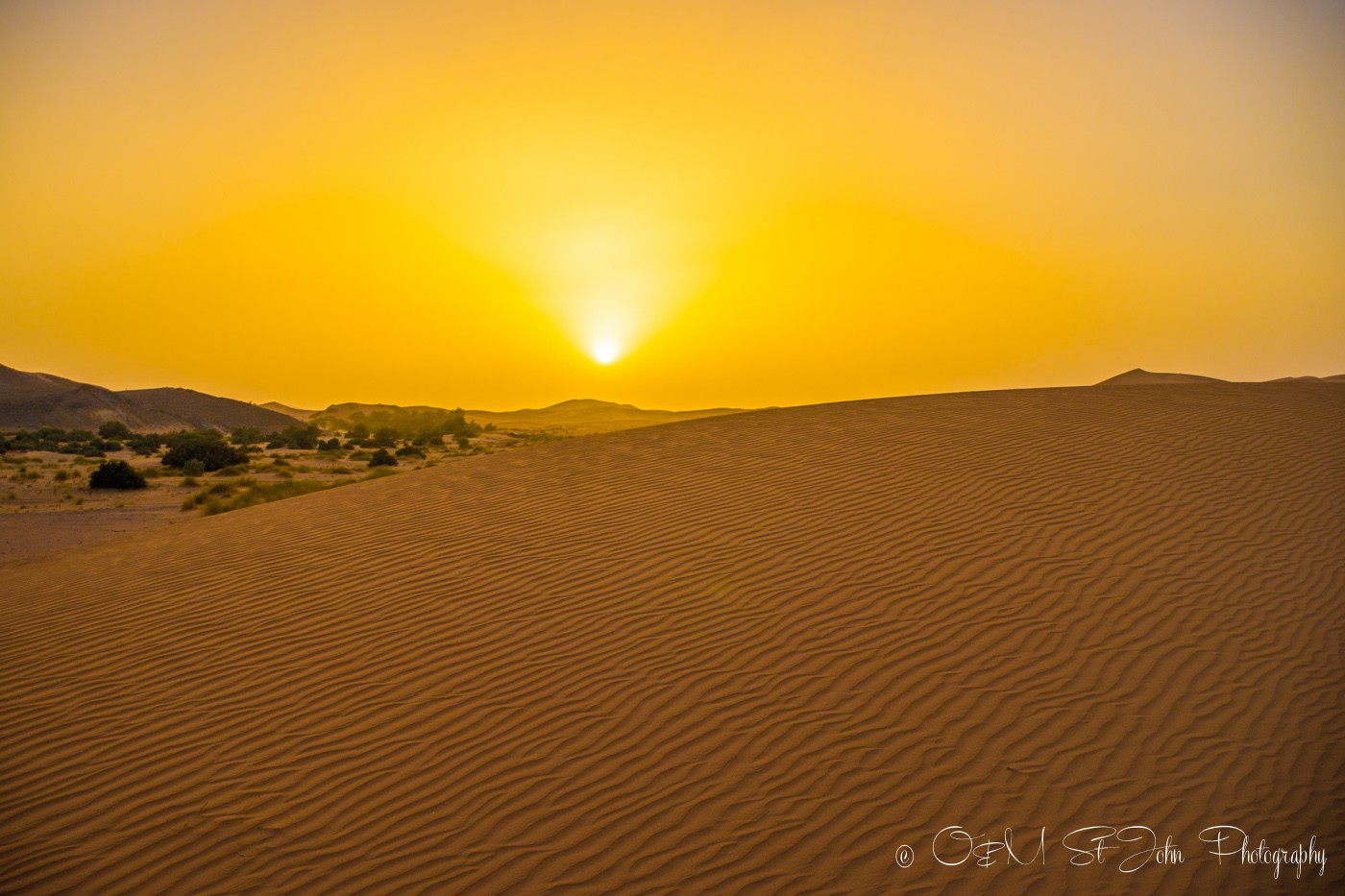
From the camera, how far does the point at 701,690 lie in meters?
6.16

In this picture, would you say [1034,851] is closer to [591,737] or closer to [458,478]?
[591,737]

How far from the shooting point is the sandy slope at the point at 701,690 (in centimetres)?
467

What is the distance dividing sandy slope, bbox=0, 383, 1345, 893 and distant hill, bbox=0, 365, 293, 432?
6821 cm

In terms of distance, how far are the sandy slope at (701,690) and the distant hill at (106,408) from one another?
68.2 m

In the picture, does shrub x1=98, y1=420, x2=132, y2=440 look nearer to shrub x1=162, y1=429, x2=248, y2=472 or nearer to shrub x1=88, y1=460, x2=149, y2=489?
shrub x1=162, y1=429, x2=248, y2=472

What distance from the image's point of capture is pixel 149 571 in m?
10.4

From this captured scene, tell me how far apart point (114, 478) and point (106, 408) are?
198 ft

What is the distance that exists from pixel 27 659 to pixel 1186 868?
952 centimetres

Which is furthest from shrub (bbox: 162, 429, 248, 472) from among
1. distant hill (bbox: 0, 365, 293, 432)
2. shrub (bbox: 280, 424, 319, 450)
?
distant hill (bbox: 0, 365, 293, 432)

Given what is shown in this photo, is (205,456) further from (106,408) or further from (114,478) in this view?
(106,408)

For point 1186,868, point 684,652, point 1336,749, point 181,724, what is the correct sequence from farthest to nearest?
point 684,652 → point 181,724 → point 1336,749 → point 1186,868

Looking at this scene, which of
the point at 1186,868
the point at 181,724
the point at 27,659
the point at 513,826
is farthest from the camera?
the point at 27,659

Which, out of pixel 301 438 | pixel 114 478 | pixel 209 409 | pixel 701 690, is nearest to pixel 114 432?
pixel 301 438

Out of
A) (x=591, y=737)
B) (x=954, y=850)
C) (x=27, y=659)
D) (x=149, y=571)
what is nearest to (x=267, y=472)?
(x=149, y=571)
